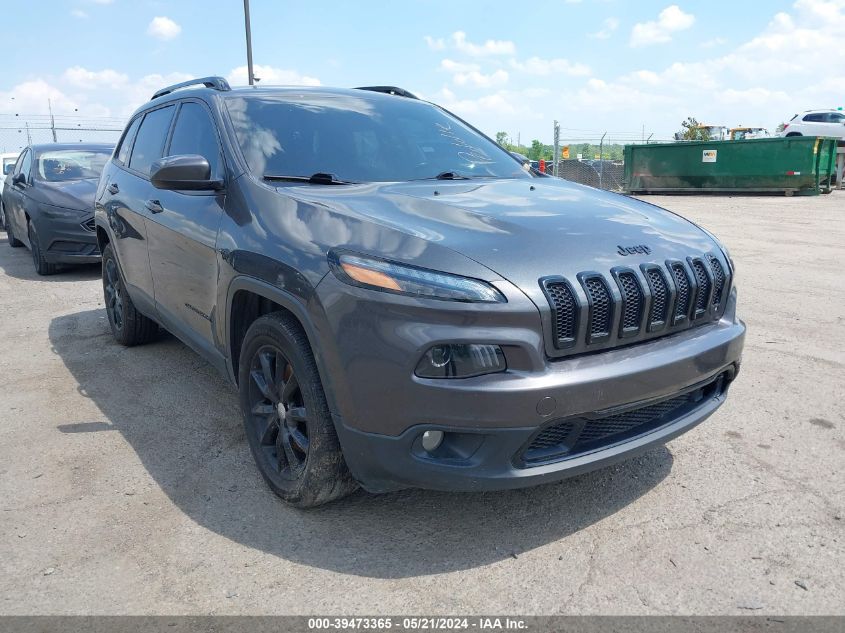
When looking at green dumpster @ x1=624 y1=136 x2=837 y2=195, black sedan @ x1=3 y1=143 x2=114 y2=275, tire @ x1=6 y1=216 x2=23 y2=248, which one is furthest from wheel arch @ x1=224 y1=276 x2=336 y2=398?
green dumpster @ x1=624 y1=136 x2=837 y2=195

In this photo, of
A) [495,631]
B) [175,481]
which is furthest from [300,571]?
[175,481]

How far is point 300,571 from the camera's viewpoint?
254 centimetres

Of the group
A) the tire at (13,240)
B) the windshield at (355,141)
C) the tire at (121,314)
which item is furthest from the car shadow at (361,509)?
the tire at (13,240)

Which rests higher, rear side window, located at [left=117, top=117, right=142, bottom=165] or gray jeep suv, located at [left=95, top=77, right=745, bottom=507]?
rear side window, located at [left=117, top=117, right=142, bottom=165]

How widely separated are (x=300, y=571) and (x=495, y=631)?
2.44ft

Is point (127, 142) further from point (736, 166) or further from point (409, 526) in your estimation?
point (736, 166)

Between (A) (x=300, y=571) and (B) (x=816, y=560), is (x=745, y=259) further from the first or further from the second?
(A) (x=300, y=571)

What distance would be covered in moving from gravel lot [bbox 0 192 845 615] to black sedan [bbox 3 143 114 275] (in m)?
4.47

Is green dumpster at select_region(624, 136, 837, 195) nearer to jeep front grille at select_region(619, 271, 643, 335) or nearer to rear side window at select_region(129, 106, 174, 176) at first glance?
rear side window at select_region(129, 106, 174, 176)

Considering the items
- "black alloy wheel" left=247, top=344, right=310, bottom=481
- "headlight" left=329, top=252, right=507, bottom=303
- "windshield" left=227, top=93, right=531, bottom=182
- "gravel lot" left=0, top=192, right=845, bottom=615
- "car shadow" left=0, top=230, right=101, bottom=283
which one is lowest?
"gravel lot" left=0, top=192, right=845, bottom=615

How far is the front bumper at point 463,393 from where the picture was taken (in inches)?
89.0

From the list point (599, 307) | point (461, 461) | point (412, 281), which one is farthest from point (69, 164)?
point (599, 307)

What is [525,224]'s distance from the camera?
2.69 meters

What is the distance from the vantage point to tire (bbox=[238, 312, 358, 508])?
103 inches
